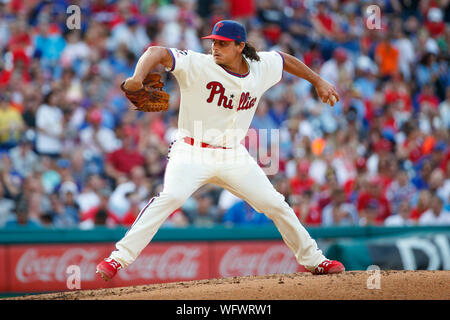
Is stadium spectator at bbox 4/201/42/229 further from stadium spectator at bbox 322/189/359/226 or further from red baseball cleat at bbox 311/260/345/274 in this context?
red baseball cleat at bbox 311/260/345/274

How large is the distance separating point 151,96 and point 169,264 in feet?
12.8

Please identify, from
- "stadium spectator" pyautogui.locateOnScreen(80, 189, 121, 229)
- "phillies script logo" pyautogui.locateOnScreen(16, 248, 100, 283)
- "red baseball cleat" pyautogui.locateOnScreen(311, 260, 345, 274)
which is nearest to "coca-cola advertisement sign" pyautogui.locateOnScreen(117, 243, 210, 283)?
"phillies script logo" pyautogui.locateOnScreen(16, 248, 100, 283)

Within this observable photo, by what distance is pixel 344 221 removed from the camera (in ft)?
34.0

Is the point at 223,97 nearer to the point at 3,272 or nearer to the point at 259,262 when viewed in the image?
the point at 259,262

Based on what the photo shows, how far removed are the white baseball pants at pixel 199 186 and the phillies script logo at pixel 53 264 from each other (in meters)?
3.40

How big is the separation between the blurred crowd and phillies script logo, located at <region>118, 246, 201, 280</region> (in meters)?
0.85

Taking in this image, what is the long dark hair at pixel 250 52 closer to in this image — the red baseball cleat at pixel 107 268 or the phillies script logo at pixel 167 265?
the red baseball cleat at pixel 107 268

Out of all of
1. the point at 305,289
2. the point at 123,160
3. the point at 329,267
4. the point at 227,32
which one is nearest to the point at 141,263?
the point at 123,160

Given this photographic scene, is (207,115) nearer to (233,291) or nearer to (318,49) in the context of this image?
(233,291)

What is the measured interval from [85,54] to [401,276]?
7.68 m

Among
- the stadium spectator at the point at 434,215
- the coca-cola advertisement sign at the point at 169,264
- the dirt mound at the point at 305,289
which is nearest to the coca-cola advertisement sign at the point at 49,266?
the coca-cola advertisement sign at the point at 169,264

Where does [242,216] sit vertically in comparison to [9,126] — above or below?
below

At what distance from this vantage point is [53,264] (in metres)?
8.87
